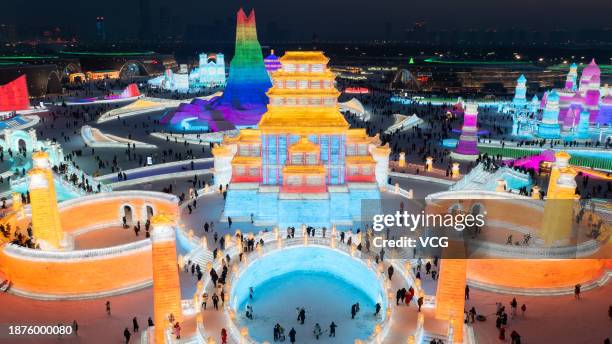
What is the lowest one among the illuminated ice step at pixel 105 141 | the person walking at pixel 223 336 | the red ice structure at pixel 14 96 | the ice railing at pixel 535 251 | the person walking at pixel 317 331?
the person walking at pixel 317 331

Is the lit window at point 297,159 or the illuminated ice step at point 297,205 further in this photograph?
the lit window at point 297,159

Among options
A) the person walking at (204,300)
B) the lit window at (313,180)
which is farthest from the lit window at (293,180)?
the person walking at (204,300)

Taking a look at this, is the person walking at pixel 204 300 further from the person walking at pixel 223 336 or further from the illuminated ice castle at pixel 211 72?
the illuminated ice castle at pixel 211 72

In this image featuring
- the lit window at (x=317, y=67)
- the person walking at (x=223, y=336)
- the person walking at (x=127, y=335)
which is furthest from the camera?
the lit window at (x=317, y=67)

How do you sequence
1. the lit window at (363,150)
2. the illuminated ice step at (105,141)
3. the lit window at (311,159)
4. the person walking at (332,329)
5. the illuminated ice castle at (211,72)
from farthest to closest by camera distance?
1. the illuminated ice castle at (211,72)
2. the illuminated ice step at (105,141)
3. the lit window at (363,150)
4. the lit window at (311,159)
5. the person walking at (332,329)

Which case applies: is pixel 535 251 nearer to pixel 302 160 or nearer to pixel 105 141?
pixel 302 160

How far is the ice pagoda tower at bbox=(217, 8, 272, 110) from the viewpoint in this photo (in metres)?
51.1

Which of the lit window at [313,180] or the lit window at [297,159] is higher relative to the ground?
the lit window at [297,159]

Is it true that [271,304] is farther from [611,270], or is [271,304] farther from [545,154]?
[545,154]

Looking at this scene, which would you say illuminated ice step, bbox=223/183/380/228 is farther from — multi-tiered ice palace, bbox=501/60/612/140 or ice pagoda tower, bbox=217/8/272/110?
multi-tiered ice palace, bbox=501/60/612/140

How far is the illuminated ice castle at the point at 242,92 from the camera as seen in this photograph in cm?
5044

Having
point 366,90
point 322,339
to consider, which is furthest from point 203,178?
point 366,90

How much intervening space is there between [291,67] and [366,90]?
62.0 metres

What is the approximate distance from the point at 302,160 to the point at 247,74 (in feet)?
88.7
